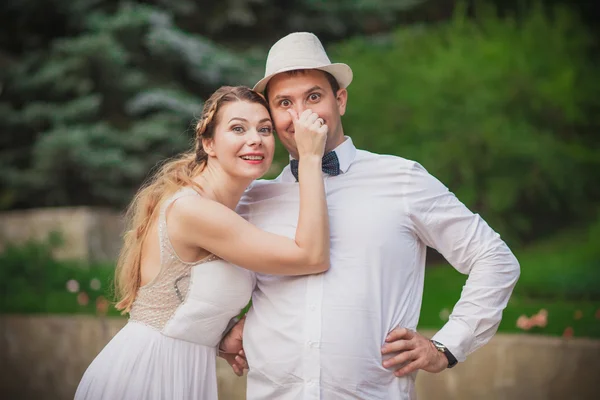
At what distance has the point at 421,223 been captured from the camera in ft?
9.72

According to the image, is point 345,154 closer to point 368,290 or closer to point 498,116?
point 368,290

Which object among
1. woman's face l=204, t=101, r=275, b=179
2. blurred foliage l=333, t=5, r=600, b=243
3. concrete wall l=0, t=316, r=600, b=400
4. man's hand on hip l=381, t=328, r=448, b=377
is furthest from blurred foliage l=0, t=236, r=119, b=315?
man's hand on hip l=381, t=328, r=448, b=377

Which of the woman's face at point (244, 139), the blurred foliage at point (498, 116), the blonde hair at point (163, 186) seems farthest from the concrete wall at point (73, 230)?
the woman's face at point (244, 139)

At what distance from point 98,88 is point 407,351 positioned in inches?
276

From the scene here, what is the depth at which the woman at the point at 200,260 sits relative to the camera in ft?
9.48

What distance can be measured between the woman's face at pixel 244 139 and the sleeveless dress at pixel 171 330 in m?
0.20

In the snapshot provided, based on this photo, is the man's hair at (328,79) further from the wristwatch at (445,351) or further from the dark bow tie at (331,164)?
the wristwatch at (445,351)

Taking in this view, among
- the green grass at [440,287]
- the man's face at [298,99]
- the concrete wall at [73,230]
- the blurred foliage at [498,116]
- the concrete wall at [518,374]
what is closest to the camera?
the man's face at [298,99]

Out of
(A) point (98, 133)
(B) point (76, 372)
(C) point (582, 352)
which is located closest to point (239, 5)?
(A) point (98, 133)

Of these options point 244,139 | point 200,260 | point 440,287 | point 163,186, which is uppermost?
point 244,139

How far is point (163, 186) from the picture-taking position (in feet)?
10.4

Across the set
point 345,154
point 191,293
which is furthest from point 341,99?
point 191,293

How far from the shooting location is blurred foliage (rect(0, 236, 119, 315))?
20.4ft

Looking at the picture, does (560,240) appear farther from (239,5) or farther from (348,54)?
(239,5)
